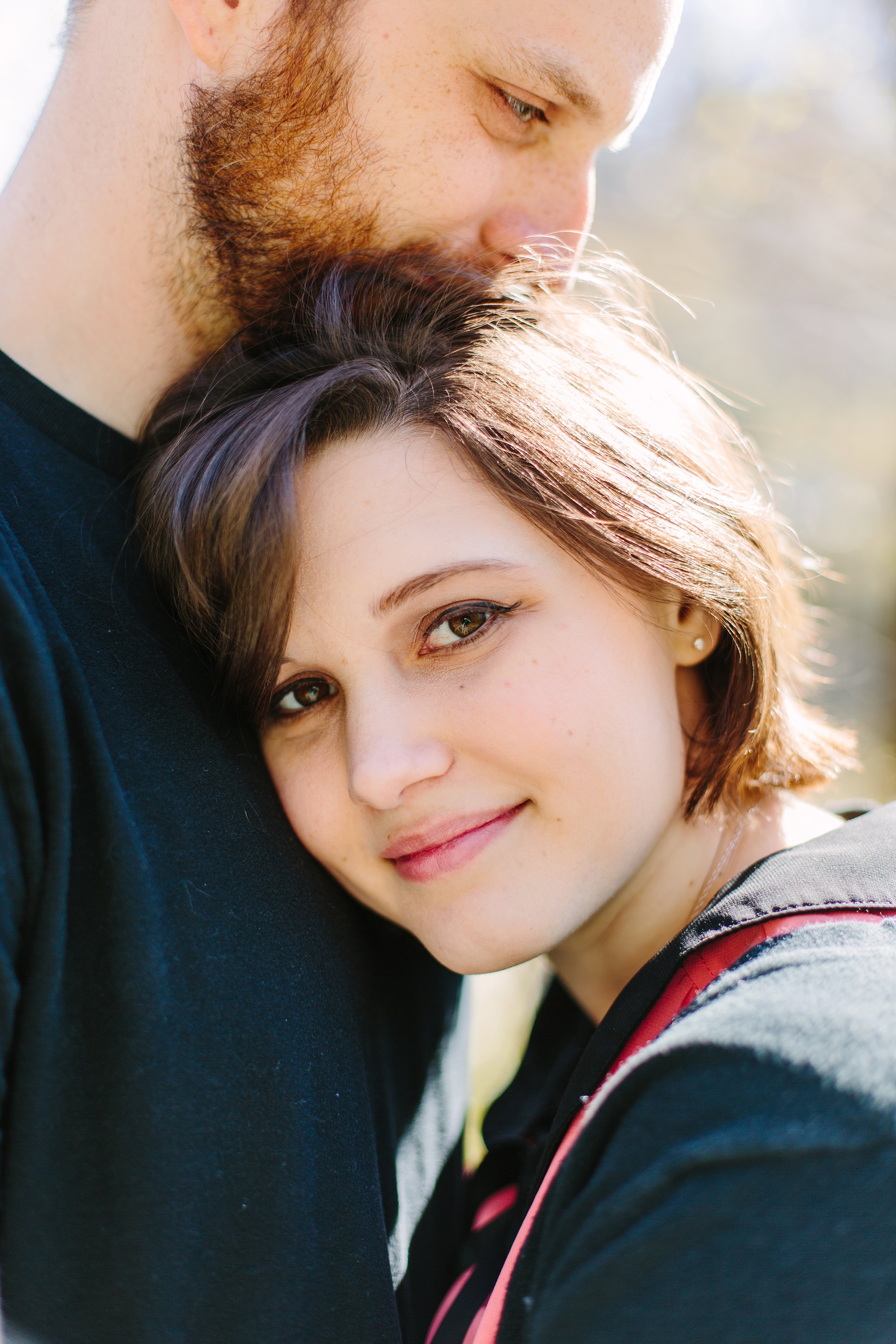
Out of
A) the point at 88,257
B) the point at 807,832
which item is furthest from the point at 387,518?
the point at 807,832

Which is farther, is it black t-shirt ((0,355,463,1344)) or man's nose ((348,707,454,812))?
man's nose ((348,707,454,812))

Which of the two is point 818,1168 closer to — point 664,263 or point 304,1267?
point 304,1267

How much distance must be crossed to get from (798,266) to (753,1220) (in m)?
5.64

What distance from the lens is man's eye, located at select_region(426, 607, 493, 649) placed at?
1.33 m

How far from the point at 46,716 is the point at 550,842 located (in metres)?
0.70

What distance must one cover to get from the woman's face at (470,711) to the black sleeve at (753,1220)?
54 cm

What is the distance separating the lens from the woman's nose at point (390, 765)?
4.15 ft

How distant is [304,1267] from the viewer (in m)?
1.05

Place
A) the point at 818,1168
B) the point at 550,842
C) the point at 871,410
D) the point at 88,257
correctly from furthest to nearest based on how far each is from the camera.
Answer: the point at 871,410 → the point at 88,257 → the point at 550,842 → the point at 818,1168

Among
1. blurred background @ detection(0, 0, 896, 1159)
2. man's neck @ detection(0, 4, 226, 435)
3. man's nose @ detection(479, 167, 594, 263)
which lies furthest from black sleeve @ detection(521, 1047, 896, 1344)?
blurred background @ detection(0, 0, 896, 1159)

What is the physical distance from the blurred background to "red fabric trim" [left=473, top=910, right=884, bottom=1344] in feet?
6.79

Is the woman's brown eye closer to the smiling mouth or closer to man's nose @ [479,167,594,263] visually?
the smiling mouth

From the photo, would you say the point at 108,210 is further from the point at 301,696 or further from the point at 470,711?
the point at 470,711

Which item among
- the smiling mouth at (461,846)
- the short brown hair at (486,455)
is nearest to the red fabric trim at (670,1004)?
the smiling mouth at (461,846)
